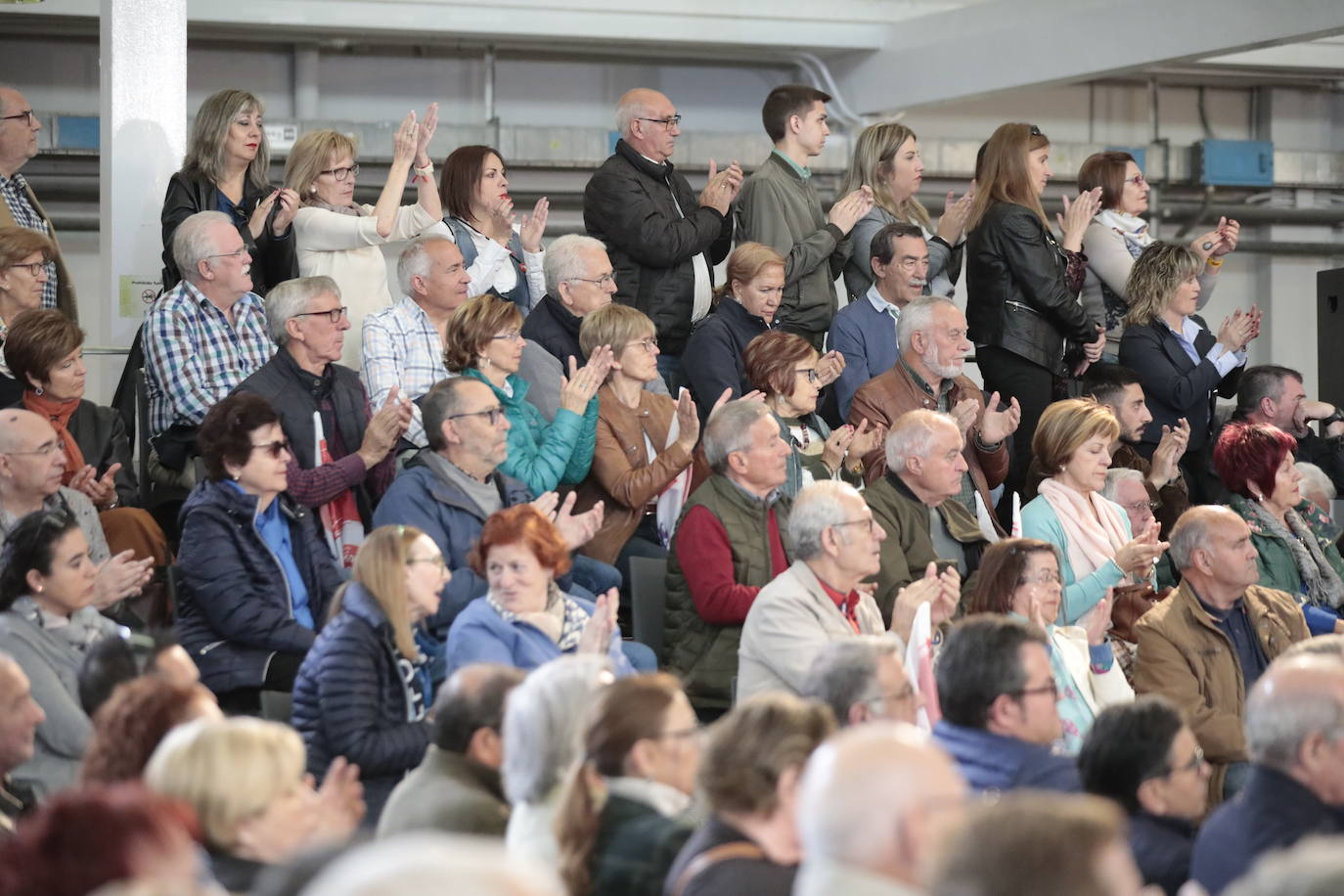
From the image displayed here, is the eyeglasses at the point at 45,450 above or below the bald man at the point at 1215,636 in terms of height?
above

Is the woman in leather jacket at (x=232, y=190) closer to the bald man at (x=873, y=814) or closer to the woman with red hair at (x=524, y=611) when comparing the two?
the woman with red hair at (x=524, y=611)

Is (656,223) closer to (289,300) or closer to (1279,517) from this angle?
(289,300)

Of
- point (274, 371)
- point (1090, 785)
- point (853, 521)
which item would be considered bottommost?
point (1090, 785)

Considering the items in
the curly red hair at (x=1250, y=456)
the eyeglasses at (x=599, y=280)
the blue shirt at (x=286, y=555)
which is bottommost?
the blue shirt at (x=286, y=555)

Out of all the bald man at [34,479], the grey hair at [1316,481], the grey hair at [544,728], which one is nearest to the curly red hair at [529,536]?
the bald man at [34,479]

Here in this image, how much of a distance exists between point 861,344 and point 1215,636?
1.72 meters

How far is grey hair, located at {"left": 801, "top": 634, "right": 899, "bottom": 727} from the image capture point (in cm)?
345

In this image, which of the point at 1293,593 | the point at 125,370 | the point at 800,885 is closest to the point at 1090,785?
the point at 800,885

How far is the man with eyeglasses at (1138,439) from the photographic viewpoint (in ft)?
20.1

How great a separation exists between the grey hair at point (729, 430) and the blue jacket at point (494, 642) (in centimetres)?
88

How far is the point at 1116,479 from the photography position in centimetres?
577

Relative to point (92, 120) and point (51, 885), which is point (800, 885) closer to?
point (51, 885)

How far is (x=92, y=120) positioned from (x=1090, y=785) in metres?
6.87

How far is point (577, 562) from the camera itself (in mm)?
5066
